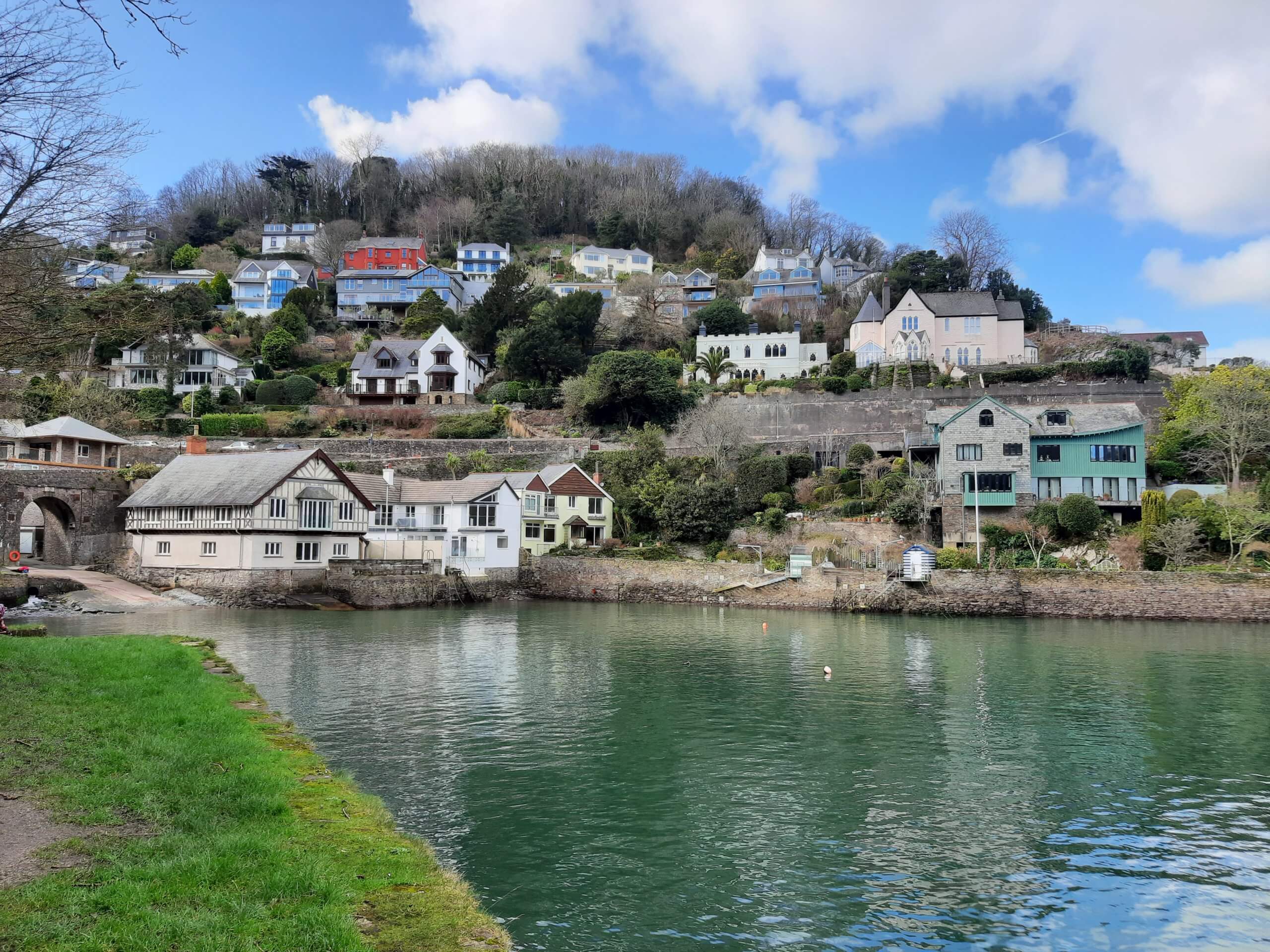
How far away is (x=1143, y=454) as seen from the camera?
49.4m

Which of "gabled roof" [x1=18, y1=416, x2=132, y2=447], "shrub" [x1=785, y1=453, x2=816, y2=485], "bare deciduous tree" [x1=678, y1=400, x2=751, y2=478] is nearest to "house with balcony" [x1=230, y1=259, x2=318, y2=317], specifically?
"gabled roof" [x1=18, y1=416, x2=132, y2=447]

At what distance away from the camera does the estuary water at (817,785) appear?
9977 millimetres

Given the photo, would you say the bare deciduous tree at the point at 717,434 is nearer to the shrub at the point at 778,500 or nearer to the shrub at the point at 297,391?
the shrub at the point at 778,500

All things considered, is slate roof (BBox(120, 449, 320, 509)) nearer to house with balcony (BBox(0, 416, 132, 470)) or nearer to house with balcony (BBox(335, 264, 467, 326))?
house with balcony (BBox(0, 416, 132, 470))

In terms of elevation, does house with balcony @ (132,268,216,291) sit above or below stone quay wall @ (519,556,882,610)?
above

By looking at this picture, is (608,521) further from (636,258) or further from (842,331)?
(636,258)

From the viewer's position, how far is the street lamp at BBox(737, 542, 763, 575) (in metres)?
46.8

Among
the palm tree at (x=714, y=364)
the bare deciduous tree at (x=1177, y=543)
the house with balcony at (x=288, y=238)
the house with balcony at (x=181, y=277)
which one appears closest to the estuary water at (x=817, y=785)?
the bare deciduous tree at (x=1177, y=543)

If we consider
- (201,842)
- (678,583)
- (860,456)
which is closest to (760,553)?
Result: (678,583)

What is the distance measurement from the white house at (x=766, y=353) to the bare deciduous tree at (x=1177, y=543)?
125ft

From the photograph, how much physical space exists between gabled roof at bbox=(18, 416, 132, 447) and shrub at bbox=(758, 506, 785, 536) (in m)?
41.6

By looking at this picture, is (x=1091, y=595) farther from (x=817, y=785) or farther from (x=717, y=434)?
(x=817, y=785)

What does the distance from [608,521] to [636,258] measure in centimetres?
6670

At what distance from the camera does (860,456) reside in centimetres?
5547
